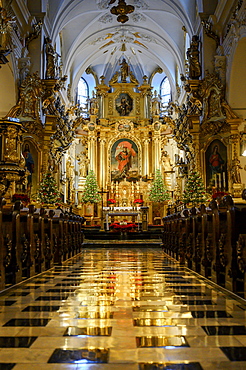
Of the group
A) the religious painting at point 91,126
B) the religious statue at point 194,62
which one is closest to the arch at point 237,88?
the religious statue at point 194,62

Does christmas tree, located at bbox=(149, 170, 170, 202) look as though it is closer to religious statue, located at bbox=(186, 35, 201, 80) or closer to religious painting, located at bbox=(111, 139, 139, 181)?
religious painting, located at bbox=(111, 139, 139, 181)

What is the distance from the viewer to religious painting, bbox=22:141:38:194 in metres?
14.9

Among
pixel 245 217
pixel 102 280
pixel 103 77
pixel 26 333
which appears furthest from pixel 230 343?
pixel 103 77

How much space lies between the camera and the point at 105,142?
80.5 feet

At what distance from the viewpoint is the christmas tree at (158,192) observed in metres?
22.3

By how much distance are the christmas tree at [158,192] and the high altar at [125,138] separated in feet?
3.03

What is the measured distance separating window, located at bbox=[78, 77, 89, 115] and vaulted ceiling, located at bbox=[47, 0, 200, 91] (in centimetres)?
122

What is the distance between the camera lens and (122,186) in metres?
23.8

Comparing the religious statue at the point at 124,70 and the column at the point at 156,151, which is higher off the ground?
the religious statue at the point at 124,70

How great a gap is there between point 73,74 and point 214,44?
10951 millimetres

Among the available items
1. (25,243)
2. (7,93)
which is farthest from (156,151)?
(25,243)

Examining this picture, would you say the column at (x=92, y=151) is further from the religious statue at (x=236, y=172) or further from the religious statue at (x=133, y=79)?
the religious statue at (x=236, y=172)

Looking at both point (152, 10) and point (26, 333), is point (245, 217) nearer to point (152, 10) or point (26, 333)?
point (26, 333)

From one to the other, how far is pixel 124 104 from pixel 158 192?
248 inches
